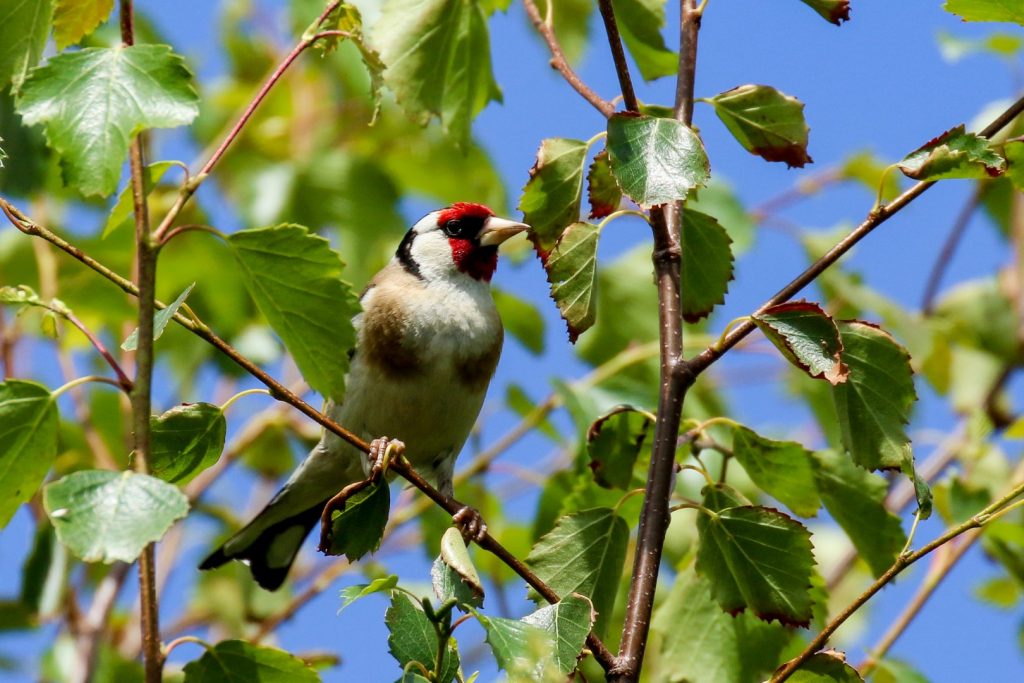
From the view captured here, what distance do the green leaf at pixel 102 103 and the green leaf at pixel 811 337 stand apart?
3.07 feet

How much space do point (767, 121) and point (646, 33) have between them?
42 centimetres

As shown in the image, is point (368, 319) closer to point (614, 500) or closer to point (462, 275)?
point (462, 275)

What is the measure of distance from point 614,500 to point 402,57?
0.98 meters

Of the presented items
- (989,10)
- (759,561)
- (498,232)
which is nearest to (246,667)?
(759,561)

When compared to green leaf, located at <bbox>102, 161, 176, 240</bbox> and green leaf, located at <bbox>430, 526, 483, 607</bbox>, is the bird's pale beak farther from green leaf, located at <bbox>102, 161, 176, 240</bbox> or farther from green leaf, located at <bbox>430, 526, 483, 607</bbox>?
green leaf, located at <bbox>430, 526, 483, 607</bbox>

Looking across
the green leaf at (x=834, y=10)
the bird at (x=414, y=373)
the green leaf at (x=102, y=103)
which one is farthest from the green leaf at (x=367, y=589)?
the bird at (x=414, y=373)

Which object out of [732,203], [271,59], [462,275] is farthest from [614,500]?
[271,59]

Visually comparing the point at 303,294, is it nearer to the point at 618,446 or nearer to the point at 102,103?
the point at 102,103

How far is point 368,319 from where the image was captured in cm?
354

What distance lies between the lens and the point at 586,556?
2.30 metres

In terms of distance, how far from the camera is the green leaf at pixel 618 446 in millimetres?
2427

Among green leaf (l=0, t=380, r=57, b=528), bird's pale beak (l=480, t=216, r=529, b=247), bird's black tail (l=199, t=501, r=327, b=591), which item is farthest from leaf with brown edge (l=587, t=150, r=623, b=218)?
bird's black tail (l=199, t=501, r=327, b=591)

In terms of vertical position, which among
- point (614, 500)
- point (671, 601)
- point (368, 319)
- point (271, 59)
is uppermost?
point (271, 59)

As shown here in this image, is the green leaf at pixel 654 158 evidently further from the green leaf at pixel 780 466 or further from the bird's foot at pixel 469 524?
the bird's foot at pixel 469 524
